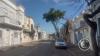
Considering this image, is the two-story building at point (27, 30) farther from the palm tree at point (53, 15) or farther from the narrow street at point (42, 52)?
the narrow street at point (42, 52)

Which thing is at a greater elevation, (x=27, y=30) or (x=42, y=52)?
(x=27, y=30)

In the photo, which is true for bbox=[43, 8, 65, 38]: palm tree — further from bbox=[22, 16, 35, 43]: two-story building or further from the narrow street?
the narrow street

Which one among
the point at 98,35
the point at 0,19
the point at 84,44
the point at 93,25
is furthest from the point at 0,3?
the point at 93,25

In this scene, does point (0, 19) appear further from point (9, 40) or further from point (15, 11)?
point (15, 11)

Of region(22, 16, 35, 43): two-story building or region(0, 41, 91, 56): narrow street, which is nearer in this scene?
region(0, 41, 91, 56): narrow street

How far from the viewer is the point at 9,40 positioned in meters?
56.0

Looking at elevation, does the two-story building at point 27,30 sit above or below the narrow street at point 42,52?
above

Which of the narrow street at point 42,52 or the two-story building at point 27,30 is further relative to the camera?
the two-story building at point 27,30

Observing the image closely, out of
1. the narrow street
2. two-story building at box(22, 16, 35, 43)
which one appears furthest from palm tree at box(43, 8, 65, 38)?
the narrow street

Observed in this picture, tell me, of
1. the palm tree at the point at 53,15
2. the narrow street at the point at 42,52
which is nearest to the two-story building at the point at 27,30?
the palm tree at the point at 53,15

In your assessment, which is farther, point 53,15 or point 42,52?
point 53,15

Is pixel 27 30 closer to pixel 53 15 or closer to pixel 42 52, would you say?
pixel 53 15

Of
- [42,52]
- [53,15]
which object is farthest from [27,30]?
[42,52]

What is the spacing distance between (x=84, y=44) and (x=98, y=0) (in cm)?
917
